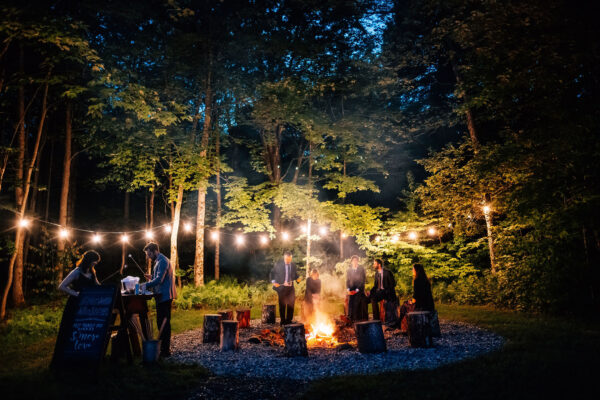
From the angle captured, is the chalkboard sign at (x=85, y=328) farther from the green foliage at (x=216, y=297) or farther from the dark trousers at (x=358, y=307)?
the green foliage at (x=216, y=297)

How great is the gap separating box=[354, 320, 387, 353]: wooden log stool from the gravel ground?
143mm

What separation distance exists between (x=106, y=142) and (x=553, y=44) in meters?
15.9

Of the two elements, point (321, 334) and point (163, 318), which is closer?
point (163, 318)

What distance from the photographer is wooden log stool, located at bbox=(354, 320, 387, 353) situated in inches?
245

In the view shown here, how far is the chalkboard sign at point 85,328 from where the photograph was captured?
4848 mm

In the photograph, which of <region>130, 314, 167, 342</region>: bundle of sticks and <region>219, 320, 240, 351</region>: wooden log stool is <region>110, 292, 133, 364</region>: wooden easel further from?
<region>219, 320, 240, 351</region>: wooden log stool

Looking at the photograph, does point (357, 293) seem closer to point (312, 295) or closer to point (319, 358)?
point (312, 295)

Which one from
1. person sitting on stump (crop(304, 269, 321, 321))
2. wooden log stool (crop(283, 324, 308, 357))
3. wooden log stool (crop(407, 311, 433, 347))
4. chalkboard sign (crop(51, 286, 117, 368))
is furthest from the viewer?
person sitting on stump (crop(304, 269, 321, 321))

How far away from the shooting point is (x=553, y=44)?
6828 mm

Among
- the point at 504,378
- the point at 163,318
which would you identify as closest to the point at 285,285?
the point at 163,318

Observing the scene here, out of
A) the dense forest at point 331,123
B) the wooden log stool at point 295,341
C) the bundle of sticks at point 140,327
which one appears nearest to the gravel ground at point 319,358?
the wooden log stool at point 295,341

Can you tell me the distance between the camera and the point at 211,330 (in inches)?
288

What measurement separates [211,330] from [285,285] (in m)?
2.47

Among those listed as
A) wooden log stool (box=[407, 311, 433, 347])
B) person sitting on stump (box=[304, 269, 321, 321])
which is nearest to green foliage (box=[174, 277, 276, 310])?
person sitting on stump (box=[304, 269, 321, 321])
